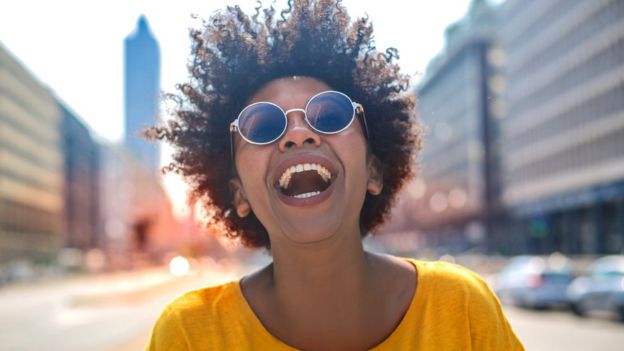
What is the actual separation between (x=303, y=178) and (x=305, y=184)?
2 cm

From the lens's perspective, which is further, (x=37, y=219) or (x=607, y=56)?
(x=37, y=219)

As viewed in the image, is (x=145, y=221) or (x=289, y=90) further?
(x=145, y=221)

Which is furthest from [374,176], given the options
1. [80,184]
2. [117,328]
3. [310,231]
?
[80,184]

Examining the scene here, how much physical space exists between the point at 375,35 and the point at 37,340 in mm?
15552

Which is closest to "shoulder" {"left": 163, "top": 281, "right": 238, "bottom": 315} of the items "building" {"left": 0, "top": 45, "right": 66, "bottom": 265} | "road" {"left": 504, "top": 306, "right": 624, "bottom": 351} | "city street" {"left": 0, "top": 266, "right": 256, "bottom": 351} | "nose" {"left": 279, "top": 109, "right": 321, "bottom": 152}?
"nose" {"left": 279, "top": 109, "right": 321, "bottom": 152}

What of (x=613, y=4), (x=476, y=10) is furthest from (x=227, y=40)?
(x=476, y=10)


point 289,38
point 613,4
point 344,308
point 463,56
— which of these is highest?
point 463,56

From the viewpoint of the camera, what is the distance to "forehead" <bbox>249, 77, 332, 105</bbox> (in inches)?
105

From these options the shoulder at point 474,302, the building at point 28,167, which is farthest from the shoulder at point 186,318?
the building at point 28,167

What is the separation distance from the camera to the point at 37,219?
343ft

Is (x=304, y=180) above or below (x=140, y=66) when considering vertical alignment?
below

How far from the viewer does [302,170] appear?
8.16ft

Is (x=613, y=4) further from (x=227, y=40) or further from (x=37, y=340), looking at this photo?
(x=227, y=40)

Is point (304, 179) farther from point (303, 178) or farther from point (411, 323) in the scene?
point (411, 323)
